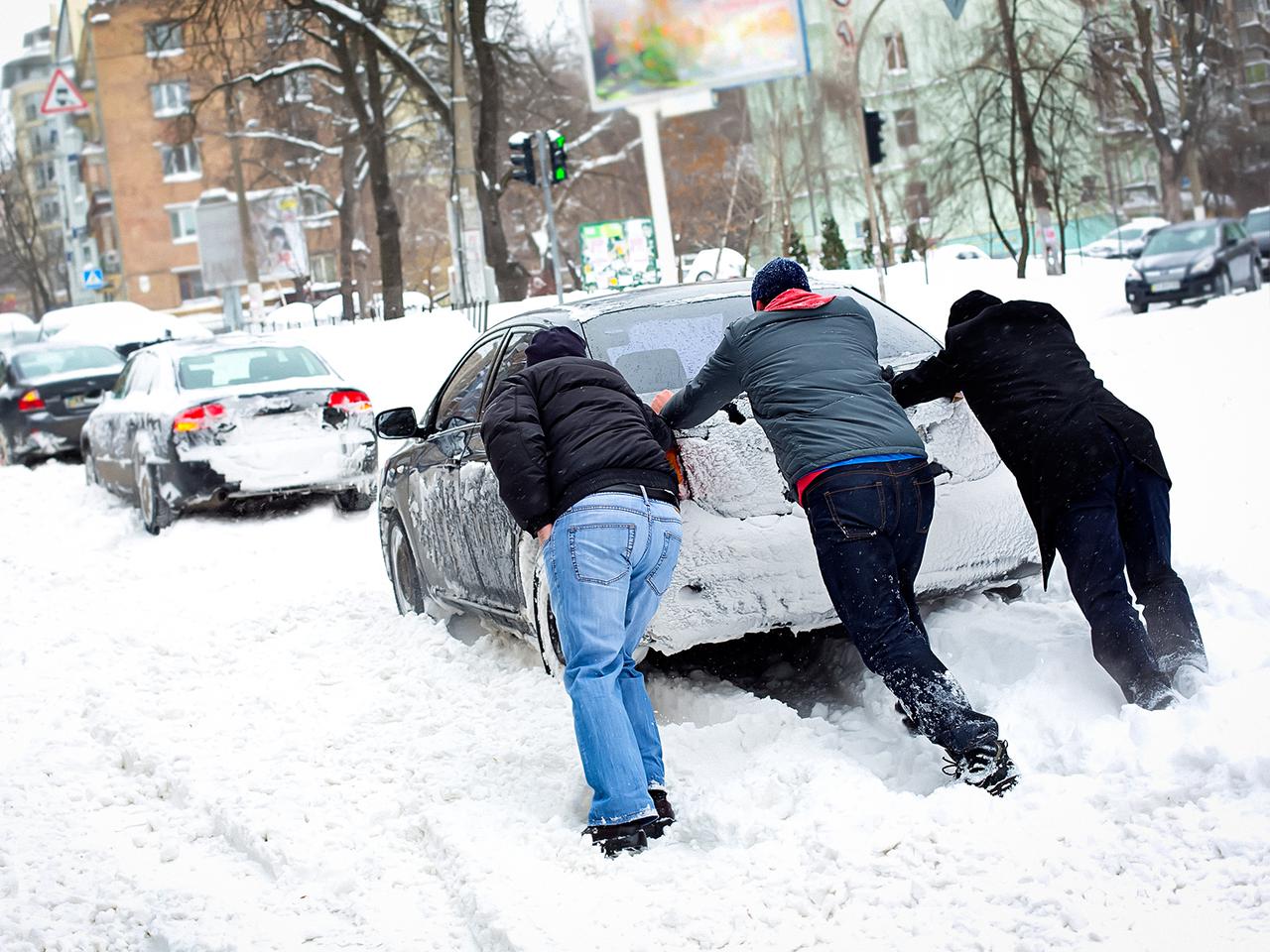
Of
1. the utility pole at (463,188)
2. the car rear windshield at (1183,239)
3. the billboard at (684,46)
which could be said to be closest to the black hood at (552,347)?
the utility pole at (463,188)

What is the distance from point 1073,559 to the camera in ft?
15.6

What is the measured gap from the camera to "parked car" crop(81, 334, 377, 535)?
36.9ft

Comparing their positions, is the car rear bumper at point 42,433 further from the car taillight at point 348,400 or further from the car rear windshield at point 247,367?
the car taillight at point 348,400

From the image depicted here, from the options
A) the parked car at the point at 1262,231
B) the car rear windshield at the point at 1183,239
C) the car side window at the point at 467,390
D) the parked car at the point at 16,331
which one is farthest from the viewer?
the parked car at the point at 16,331

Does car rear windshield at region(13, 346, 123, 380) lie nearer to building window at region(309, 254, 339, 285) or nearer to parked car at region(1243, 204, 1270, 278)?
parked car at region(1243, 204, 1270, 278)

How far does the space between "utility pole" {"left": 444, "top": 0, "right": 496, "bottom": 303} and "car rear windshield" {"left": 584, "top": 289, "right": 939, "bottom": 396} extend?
61.5ft

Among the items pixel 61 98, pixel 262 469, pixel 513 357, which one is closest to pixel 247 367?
pixel 262 469

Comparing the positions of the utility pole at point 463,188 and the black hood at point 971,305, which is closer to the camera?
the black hood at point 971,305

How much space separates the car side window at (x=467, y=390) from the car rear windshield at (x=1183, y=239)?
21.5 meters

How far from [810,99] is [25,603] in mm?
41176

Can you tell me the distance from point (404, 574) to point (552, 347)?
3177 millimetres

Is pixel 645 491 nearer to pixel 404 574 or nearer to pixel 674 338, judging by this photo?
pixel 674 338

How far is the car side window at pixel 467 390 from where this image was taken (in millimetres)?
6591

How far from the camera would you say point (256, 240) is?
1799 inches
